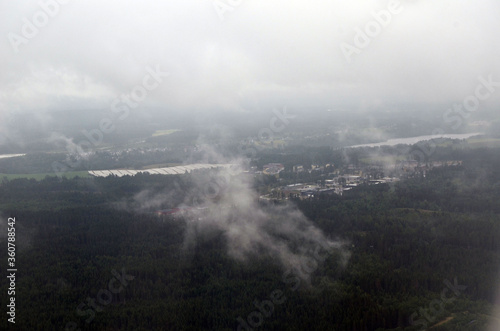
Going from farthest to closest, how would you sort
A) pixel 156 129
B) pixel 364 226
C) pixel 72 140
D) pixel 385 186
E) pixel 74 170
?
pixel 156 129 → pixel 72 140 → pixel 74 170 → pixel 385 186 → pixel 364 226

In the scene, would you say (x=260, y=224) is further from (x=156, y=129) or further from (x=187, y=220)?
(x=156, y=129)

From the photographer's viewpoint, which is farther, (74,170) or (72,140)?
(72,140)

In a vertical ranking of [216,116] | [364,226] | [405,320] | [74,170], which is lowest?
[405,320]

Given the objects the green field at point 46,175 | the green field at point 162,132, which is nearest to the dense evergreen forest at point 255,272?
the green field at point 46,175

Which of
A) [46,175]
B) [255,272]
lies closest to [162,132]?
[46,175]

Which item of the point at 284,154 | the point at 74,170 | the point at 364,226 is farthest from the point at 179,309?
the point at 284,154

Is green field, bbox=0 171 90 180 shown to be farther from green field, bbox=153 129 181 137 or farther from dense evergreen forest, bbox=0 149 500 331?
green field, bbox=153 129 181 137

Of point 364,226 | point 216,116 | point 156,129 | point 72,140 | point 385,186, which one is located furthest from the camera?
point 216,116

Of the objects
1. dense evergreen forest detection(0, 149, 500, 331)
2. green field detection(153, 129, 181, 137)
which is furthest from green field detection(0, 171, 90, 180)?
green field detection(153, 129, 181, 137)
